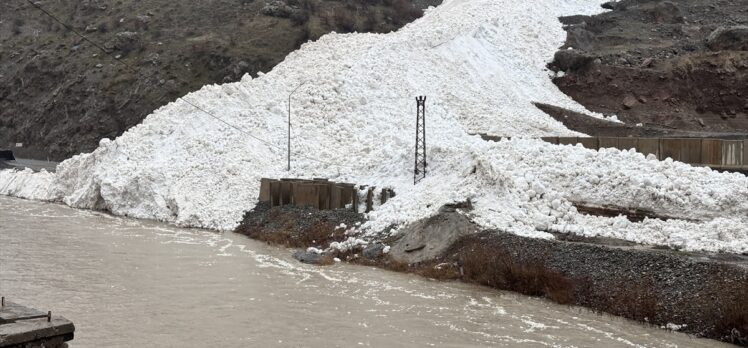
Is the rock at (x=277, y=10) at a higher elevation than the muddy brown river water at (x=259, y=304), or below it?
higher

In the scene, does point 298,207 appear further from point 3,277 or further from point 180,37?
point 180,37

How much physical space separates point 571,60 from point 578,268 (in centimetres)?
2361

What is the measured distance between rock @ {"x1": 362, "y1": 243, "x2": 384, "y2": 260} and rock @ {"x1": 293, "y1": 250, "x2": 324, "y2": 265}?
1.22 metres

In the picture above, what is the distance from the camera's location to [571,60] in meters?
36.7

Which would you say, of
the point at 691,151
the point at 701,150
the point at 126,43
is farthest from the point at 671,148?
the point at 126,43

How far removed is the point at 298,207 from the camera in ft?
76.4

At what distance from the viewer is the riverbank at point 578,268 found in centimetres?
1298

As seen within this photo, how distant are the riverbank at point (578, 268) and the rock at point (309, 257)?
3cm

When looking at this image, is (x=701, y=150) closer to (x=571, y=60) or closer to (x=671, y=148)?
(x=671, y=148)

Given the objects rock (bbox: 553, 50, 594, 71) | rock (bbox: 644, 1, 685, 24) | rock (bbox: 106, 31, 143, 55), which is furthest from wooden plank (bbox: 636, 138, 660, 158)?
rock (bbox: 106, 31, 143, 55)

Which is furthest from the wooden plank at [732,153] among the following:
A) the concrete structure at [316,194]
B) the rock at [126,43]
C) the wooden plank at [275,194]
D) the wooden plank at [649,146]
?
the rock at [126,43]

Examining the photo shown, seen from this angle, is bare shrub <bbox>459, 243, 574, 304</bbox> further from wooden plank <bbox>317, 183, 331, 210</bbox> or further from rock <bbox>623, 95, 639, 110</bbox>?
rock <bbox>623, 95, 639, 110</bbox>

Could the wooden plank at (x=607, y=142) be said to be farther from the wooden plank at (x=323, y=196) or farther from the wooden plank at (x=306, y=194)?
the wooden plank at (x=306, y=194)

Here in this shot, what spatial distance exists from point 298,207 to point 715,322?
44.7 ft
